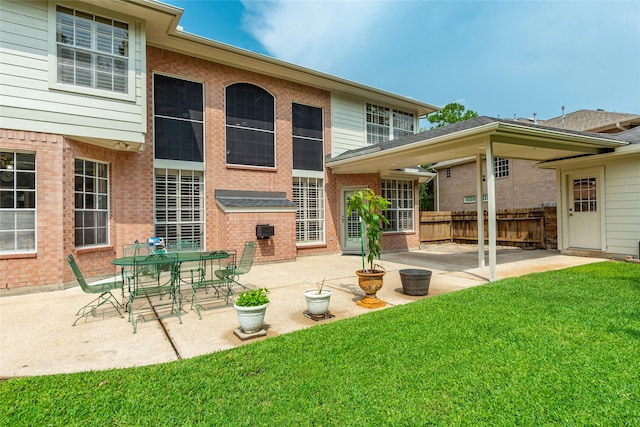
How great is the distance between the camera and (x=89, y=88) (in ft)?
22.4

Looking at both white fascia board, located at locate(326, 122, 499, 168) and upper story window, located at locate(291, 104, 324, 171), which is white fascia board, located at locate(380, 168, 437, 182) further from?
upper story window, located at locate(291, 104, 324, 171)

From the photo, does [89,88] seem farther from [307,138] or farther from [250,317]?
[307,138]

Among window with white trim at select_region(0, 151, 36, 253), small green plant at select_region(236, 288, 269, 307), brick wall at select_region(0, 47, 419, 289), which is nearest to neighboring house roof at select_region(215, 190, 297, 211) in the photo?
brick wall at select_region(0, 47, 419, 289)

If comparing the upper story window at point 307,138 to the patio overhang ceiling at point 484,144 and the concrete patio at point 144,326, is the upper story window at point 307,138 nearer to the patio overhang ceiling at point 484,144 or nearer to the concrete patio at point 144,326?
the patio overhang ceiling at point 484,144

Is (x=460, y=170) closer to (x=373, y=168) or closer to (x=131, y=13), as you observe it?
(x=373, y=168)

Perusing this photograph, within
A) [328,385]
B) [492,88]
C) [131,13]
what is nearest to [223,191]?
[131,13]

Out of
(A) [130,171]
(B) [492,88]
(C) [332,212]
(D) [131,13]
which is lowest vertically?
(C) [332,212]

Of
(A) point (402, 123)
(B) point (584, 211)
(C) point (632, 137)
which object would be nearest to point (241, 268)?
A: (B) point (584, 211)

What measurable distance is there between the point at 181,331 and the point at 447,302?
4010 mm

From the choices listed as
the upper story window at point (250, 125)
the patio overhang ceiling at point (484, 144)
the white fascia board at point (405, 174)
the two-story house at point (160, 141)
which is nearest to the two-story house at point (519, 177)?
the white fascia board at point (405, 174)

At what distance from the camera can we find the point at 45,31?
21.2ft

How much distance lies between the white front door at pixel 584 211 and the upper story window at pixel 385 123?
20.7ft

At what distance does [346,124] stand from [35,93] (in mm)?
9112

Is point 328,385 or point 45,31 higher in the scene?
point 45,31
